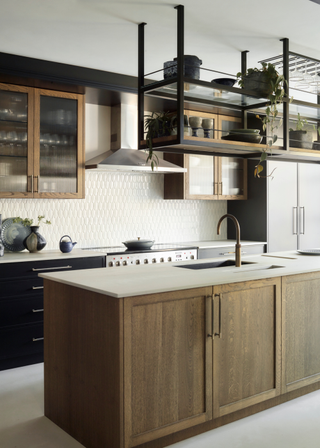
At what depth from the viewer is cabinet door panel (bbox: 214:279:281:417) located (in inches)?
109

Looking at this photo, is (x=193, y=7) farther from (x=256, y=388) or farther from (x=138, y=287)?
(x=256, y=388)

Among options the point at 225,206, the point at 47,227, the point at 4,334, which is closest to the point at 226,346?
the point at 4,334

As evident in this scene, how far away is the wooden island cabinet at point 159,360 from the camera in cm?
238

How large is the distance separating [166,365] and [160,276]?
58cm

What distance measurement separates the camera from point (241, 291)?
9.37 ft

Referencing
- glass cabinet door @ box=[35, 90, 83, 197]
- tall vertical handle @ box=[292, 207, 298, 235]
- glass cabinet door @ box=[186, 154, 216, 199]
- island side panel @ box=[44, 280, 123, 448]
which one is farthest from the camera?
tall vertical handle @ box=[292, 207, 298, 235]

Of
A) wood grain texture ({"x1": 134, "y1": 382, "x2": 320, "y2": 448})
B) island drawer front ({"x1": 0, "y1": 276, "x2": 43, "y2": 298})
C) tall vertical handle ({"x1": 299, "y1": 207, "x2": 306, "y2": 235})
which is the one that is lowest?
wood grain texture ({"x1": 134, "y1": 382, "x2": 320, "y2": 448})

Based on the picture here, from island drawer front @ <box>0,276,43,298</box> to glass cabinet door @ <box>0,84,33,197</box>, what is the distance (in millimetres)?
821

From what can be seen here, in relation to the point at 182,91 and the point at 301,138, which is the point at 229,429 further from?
the point at 301,138

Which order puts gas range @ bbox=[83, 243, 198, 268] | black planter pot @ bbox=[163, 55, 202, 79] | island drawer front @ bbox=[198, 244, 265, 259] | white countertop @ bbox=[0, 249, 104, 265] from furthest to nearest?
1. island drawer front @ bbox=[198, 244, 265, 259]
2. gas range @ bbox=[83, 243, 198, 268]
3. white countertop @ bbox=[0, 249, 104, 265]
4. black planter pot @ bbox=[163, 55, 202, 79]

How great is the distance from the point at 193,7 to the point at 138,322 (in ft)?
6.81

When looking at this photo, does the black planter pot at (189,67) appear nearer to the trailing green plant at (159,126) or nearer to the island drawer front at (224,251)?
the trailing green plant at (159,126)

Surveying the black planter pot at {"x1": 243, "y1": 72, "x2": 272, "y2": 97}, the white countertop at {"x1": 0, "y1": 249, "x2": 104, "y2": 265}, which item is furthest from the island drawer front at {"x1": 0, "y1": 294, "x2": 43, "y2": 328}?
the black planter pot at {"x1": 243, "y1": 72, "x2": 272, "y2": 97}

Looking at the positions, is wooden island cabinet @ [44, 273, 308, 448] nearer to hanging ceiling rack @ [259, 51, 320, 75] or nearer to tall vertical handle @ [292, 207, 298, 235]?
hanging ceiling rack @ [259, 51, 320, 75]
